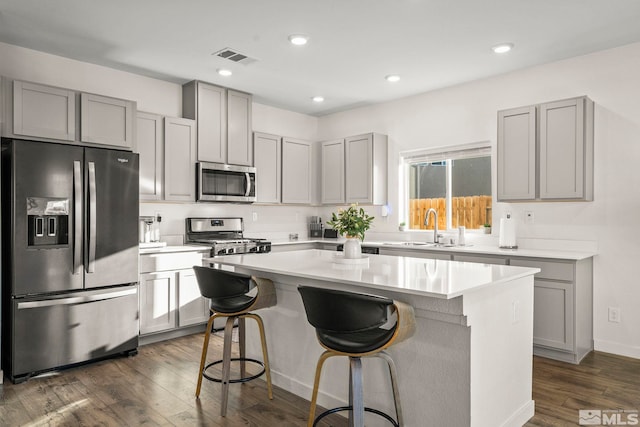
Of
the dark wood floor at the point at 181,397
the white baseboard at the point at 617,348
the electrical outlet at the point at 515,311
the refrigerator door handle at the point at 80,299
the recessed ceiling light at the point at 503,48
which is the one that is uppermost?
the recessed ceiling light at the point at 503,48

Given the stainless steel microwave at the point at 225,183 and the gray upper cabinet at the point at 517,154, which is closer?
the gray upper cabinet at the point at 517,154

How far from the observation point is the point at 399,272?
2.37m

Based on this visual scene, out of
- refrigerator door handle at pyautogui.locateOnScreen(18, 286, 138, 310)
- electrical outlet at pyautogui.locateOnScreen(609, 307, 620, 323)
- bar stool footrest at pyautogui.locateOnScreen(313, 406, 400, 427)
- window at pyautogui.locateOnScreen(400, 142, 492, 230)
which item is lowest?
bar stool footrest at pyautogui.locateOnScreen(313, 406, 400, 427)

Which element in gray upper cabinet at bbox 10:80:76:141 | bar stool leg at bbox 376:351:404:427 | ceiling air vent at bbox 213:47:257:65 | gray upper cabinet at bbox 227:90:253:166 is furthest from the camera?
gray upper cabinet at bbox 227:90:253:166

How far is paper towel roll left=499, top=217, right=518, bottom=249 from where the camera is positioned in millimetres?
4117

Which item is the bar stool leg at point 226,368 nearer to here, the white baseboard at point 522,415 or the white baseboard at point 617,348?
the white baseboard at point 522,415

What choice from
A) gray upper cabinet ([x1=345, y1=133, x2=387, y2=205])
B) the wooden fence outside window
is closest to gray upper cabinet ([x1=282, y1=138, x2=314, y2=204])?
gray upper cabinet ([x1=345, y1=133, x2=387, y2=205])

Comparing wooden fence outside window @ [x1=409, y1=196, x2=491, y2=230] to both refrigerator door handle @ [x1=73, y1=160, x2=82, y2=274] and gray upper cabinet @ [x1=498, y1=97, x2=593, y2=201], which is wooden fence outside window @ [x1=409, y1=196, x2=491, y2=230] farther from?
refrigerator door handle @ [x1=73, y1=160, x2=82, y2=274]

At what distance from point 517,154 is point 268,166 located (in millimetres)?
2882

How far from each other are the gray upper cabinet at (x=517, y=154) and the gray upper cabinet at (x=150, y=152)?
336 cm

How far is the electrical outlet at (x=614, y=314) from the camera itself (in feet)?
12.2

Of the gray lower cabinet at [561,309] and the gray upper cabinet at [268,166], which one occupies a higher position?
the gray upper cabinet at [268,166]

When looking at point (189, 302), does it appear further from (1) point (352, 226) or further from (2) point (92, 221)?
(1) point (352, 226)

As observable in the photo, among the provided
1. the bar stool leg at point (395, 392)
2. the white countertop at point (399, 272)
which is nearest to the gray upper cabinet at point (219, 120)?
the white countertop at point (399, 272)
